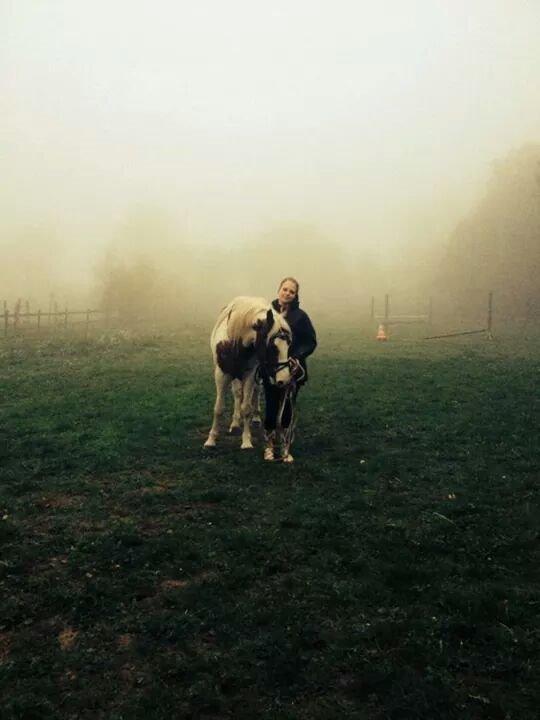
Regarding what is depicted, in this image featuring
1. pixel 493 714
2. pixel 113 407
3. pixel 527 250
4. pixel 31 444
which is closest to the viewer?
pixel 493 714

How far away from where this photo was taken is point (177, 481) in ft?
30.3

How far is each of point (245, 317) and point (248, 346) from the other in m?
0.57

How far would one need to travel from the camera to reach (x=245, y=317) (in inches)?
400

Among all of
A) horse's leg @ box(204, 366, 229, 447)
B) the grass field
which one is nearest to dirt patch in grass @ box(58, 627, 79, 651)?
the grass field

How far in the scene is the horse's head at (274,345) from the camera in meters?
9.52

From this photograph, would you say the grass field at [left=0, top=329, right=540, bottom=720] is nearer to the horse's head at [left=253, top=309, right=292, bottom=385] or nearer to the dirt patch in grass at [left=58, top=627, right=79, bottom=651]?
the dirt patch in grass at [left=58, top=627, right=79, bottom=651]

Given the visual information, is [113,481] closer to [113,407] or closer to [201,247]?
[113,407]

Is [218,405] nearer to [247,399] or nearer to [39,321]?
[247,399]

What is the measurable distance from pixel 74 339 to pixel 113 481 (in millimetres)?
28365

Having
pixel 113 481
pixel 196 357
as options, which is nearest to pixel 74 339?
pixel 196 357

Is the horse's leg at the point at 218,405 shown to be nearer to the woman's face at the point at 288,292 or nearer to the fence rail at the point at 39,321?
the woman's face at the point at 288,292

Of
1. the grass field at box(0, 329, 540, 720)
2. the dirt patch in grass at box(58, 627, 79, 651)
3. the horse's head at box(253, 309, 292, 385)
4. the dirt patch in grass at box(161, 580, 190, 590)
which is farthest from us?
the horse's head at box(253, 309, 292, 385)

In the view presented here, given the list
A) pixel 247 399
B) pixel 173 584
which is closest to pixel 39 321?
pixel 247 399

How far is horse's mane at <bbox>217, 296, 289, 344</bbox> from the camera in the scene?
968 cm
